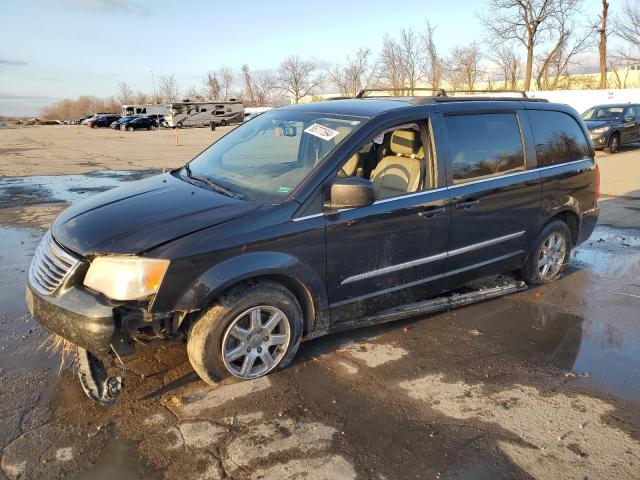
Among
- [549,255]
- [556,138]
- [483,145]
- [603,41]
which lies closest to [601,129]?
[556,138]

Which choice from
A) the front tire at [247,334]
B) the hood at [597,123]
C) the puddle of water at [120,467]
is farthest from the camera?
the hood at [597,123]

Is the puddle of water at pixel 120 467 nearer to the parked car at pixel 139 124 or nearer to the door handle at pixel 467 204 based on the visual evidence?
the door handle at pixel 467 204

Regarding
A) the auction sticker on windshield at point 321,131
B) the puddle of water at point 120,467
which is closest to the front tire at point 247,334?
the puddle of water at point 120,467

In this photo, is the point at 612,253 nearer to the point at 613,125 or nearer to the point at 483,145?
the point at 483,145

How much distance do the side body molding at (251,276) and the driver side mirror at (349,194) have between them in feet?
1.56

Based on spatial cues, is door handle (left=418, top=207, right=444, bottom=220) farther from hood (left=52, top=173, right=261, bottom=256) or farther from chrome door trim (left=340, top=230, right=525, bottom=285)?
hood (left=52, top=173, right=261, bottom=256)

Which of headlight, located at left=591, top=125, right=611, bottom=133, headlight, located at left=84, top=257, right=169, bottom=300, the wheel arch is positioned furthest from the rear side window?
headlight, located at left=591, top=125, right=611, bottom=133

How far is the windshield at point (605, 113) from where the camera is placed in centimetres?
1830

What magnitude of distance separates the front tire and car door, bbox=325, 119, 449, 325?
396 millimetres

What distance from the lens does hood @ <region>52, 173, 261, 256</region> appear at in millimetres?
3084

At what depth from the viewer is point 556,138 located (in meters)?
5.18

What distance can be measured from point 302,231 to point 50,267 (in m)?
1.62

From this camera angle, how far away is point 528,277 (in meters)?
5.25

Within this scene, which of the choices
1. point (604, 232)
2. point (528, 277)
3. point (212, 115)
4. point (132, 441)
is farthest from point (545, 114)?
point (212, 115)
